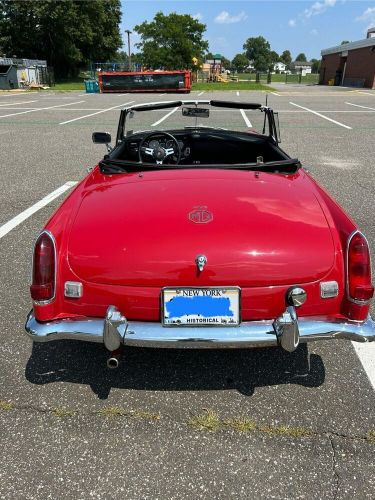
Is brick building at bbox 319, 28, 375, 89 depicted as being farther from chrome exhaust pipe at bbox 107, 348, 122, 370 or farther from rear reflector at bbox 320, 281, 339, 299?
chrome exhaust pipe at bbox 107, 348, 122, 370

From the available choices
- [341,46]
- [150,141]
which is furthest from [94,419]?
[341,46]

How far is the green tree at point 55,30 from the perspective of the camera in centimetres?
4656

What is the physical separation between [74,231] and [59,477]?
1092mm

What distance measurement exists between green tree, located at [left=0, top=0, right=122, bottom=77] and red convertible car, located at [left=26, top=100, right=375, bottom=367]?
176 ft

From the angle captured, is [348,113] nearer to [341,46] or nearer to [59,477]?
[59,477]

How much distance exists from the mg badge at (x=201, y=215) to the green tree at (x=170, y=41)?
6645 centimetres

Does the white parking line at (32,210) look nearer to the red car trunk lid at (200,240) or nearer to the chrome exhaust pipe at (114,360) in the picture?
the red car trunk lid at (200,240)

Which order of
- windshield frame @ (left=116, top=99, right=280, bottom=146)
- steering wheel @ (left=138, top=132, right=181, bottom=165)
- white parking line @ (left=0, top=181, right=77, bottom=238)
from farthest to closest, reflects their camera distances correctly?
white parking line @ (left=0, top=181, right=77, bottom=238)
windshield frame @ (left=116, top=99, right=280, bottom=146)
steering wheel @ (left=138, top=132, right=181, bottom=165)

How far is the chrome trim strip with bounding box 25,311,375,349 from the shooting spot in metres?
1.82

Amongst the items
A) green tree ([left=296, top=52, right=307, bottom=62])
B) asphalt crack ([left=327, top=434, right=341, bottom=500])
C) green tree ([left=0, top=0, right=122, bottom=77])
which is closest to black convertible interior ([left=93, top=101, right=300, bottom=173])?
asphalt crack ([left=327, top=434, right=341, bottom=500])

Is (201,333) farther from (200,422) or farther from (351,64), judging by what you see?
(351,64)

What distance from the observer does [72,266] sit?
192 centimetres

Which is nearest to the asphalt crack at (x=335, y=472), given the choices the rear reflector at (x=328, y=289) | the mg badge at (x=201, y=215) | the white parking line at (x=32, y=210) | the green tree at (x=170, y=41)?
the rear reflector at (x=328, y=289)

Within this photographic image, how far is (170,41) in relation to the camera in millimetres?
63656
